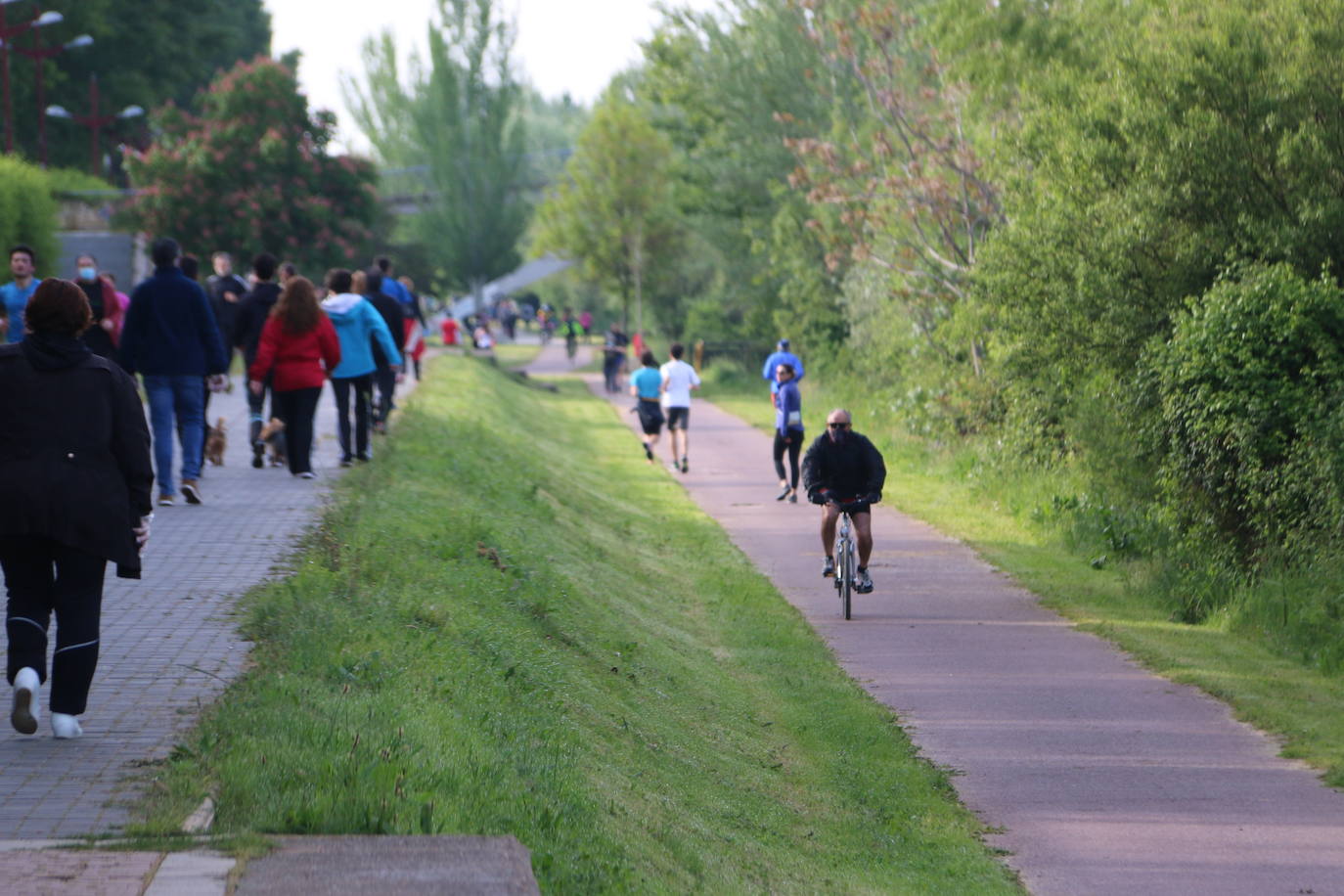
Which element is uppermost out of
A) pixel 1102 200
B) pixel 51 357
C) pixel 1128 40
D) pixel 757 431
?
pixel 1128 40

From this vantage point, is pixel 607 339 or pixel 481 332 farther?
pixel 481 332

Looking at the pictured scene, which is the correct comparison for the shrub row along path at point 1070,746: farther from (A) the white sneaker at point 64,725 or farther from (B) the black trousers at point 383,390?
(B) the black trousers at point 383,390

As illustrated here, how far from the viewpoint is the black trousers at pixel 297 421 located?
1404 cm

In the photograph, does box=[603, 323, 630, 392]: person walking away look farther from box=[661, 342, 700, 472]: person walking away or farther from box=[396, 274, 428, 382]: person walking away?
box=[661, 342, 700, 472]: person walking away

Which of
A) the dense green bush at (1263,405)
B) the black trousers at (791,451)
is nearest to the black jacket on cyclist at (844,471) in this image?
the dense green bush at (1263,405)

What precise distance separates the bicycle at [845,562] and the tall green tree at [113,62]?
43.3 meters

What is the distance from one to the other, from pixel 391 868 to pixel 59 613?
2.17 metres

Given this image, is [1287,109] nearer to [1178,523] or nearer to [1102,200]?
[1102,200]

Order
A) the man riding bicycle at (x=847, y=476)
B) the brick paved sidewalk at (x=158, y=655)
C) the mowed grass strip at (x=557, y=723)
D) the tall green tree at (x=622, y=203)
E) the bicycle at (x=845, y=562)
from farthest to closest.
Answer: the tall green tree at (x=622, y=203) < the man riding bicycle at (x=847, y=476) < the bicycle at (x=845, y=562) < the mowed grass strip at (x=557, y=723) < the brick paved sidewalk at (x=158, y=655)

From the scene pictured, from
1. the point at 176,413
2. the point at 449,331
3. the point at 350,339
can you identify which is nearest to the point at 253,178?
the point at 449,331

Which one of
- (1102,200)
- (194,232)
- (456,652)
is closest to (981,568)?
(1102,200)

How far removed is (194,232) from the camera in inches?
1535

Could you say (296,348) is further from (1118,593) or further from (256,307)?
(1118,593)

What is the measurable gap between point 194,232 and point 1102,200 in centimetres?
2743
